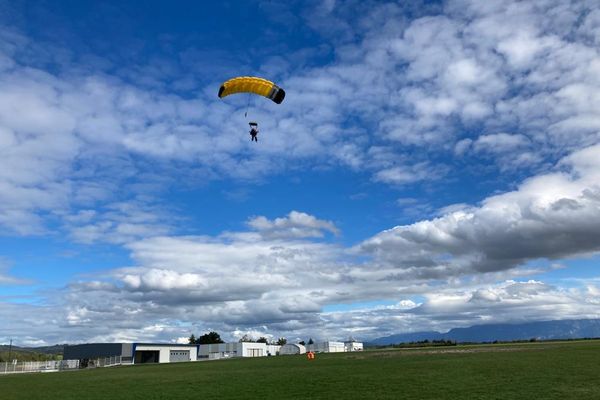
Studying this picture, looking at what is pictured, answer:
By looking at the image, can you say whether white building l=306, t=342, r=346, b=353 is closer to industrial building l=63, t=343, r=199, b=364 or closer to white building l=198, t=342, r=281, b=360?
white building l=198, t=342, r=281, b=360

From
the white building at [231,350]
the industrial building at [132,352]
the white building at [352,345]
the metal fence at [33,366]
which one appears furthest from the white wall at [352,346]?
the metal fence at [33,366]

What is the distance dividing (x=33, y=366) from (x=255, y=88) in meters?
72.0

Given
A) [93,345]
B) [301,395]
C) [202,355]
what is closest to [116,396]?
[301,395]

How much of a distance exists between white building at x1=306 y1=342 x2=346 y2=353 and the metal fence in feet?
247

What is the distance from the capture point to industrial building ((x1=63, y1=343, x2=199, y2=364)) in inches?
4523

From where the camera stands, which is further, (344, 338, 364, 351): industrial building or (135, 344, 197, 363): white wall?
(344, 338, 364, 351): industrial building

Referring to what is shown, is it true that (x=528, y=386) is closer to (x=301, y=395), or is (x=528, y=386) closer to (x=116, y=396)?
(x=301, y=395)

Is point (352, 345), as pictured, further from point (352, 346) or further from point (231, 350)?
point (231, 350)

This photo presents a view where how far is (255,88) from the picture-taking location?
36469 millimetres

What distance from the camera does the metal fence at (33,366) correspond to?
262 feet

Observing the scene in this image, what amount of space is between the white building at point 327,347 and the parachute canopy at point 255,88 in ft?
402

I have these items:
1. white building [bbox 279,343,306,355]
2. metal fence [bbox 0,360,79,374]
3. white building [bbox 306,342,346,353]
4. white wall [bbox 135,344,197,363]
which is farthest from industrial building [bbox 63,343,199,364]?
white building [bbox 306,342,346,353]

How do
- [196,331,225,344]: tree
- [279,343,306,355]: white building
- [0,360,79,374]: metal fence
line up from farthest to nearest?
[196,331,225,344]: tree < [279,343,306,355]: white building < [0,360,79,374]: metal fence

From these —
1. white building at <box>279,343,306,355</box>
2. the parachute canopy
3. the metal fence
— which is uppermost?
the parachute canopy
